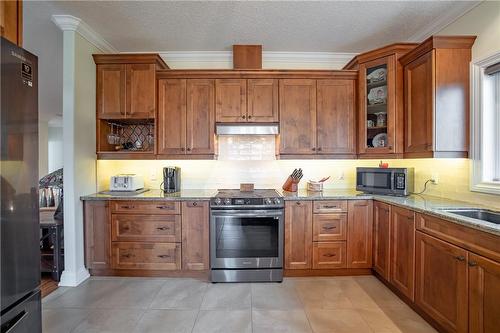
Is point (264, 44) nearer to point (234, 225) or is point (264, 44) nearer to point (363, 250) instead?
point (234, 225)

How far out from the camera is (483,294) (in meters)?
1.53

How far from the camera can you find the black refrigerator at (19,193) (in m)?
1.19

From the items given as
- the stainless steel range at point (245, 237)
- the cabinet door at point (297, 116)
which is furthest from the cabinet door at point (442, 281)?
the cabinet door at point (297, 116)

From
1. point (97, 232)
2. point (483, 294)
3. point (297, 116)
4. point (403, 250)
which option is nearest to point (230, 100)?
point (297, 116)

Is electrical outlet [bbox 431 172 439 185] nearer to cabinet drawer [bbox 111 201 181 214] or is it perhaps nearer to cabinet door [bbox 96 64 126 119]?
cabinet drawer [bbox 111 201 181 214]

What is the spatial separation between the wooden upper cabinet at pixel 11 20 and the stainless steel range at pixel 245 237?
1.99 metres

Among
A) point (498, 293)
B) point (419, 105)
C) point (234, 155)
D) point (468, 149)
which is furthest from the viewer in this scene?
point (234, 155)

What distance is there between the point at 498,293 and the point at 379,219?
1347 mm

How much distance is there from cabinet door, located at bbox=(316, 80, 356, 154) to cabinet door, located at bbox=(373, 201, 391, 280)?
0.81 m

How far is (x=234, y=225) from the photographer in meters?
2.80

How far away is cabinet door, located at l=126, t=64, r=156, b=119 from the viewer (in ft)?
10.1

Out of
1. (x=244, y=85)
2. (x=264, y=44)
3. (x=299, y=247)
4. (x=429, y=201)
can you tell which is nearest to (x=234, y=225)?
(x=299, y=247)

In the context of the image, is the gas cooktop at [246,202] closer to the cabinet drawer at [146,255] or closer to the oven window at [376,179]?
the cabinet drawer at [146,255]

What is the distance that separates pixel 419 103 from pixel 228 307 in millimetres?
2718
